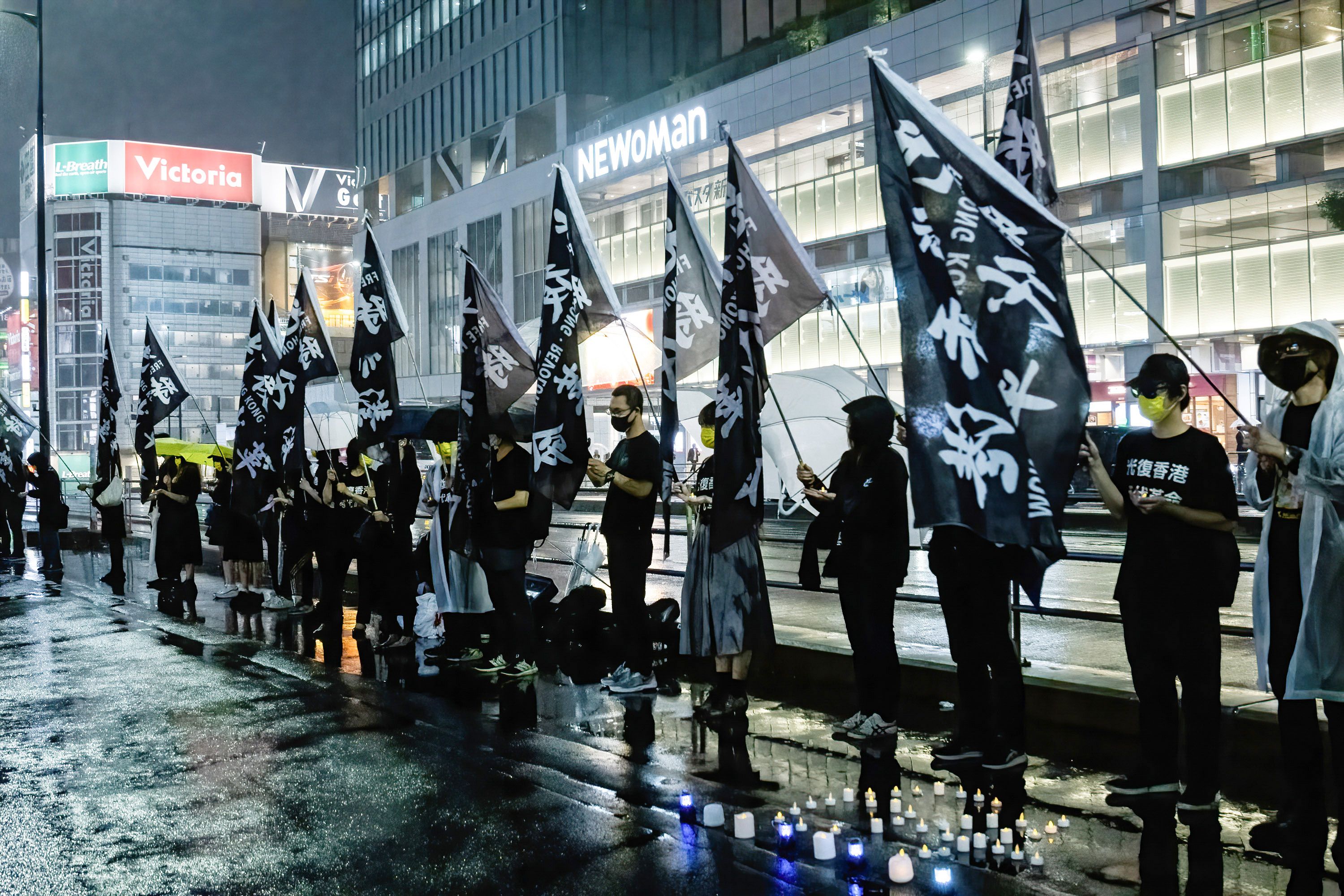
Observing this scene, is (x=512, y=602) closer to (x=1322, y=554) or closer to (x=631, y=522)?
(x=631, y=522)

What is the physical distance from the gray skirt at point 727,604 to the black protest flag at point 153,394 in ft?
33.0

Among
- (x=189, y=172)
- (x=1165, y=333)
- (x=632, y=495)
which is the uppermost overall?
(x=189, y=172)

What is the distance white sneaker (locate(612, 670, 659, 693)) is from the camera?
26.9ft

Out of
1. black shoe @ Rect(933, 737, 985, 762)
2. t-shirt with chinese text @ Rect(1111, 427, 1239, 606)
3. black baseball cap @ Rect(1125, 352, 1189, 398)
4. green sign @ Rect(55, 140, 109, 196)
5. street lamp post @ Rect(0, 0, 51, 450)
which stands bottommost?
black shoe @ Rect(933, 737, 985, 762)

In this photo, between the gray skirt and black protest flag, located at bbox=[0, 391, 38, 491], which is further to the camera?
black protest flag, located at bbox=[0, 391, 38, 491]

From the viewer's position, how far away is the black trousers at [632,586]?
8.03 m

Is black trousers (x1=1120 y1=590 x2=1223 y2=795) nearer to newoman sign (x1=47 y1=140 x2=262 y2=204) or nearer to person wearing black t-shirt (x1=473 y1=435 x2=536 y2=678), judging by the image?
person wearing black t-shirt (x1=473 y1=435 x2=536 y2=678)

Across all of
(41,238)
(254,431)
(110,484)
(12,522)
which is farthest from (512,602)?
(41,238)

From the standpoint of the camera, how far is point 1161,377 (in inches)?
208

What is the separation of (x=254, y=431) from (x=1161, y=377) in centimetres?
1013

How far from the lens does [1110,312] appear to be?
36.6 m

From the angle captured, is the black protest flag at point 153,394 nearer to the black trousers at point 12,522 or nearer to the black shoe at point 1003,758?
the black trousers at point 12,522

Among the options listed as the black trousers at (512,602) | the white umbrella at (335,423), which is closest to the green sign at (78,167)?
the white umbrella at (335,423)

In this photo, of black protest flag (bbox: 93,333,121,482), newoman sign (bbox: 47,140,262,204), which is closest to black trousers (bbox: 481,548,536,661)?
black protest flag (bbox: 93,333,121,482)
